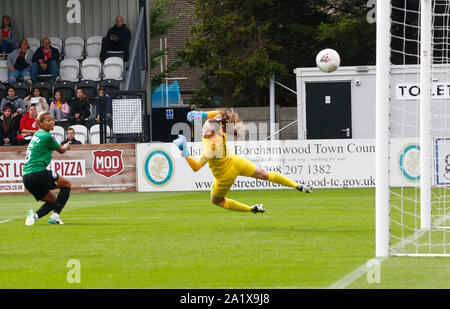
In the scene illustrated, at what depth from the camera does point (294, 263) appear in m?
9.48

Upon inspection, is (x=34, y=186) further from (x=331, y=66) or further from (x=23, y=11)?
(x=23, y=11)

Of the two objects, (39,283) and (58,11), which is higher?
(58,11)

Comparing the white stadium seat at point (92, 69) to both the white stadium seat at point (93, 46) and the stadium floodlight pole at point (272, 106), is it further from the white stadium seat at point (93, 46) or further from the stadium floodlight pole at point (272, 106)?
the stadium floodlight pole at point (272, 106)

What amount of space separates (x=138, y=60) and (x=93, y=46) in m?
2.10

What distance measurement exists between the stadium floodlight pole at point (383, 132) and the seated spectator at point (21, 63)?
68.1ft

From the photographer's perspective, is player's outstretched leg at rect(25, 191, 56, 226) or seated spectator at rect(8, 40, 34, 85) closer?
player's outstretched leg at rect(25, 191, 56, 226)

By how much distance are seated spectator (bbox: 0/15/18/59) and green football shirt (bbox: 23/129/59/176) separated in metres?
16.3

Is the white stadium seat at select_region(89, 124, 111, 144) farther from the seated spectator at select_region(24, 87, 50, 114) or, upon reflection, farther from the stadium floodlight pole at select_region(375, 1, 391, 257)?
the stadium floodlight pole at select_region(375, 1, 391, 257)

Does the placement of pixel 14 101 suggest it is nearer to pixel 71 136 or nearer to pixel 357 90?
pixel 71 136

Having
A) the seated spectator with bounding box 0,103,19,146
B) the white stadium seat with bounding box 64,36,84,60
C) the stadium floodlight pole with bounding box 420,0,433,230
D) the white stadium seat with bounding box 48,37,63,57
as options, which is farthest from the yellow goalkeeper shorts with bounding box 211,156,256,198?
the white stadium seat with bounding box 48,37,63,57

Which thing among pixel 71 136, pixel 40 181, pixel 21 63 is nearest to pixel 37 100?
pixel 21 63

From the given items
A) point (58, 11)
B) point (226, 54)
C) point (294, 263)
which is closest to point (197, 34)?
point (226, 54)

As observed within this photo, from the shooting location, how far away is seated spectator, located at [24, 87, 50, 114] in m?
25.7

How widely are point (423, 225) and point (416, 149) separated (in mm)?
9833
